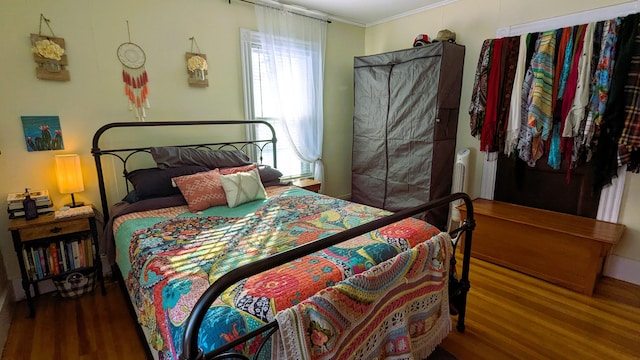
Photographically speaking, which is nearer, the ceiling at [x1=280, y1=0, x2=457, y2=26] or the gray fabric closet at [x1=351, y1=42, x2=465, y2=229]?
the gray fabric closet at [x1=351, y1=42, x2=465, y2=229]

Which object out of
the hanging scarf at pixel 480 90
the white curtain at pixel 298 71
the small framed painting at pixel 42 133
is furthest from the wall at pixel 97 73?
the hanging scarf at pixel 480 90

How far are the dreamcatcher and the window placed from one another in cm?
91

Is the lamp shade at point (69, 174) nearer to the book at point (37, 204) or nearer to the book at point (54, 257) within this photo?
the book at point (37, 204)

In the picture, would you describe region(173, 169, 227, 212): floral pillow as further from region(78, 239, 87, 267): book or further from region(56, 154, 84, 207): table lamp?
region(78, 239, 87, 267): book

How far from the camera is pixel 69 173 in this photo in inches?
87.9

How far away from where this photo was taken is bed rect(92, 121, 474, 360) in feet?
3.38

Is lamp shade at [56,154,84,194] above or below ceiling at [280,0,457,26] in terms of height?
below

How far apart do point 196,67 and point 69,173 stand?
1307 mm

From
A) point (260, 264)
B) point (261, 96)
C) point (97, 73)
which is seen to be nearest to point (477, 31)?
point (261, 96)

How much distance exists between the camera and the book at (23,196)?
2.09 m

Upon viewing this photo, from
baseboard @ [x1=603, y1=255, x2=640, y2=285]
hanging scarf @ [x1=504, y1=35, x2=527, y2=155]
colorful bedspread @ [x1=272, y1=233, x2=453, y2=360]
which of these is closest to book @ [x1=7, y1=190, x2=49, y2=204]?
colorful bedspread @ [x1=272, y1=233, x2=453, y2=360]


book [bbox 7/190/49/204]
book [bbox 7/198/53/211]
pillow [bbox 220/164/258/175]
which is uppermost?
pillow [bbox 220/164/258/175]

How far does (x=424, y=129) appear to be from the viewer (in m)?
3.18

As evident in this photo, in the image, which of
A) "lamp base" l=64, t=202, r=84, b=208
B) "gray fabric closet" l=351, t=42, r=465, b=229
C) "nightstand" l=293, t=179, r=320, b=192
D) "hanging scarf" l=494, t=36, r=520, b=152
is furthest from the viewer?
"nightstand" l=293, t=179, r=320, b=192
